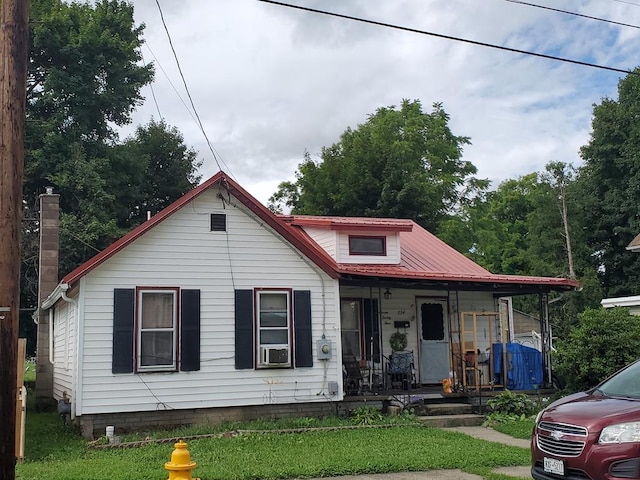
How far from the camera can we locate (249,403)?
1334cm

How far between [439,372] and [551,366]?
280 cm

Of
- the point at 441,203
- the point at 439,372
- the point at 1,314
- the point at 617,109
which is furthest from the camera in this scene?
the point at 617,109

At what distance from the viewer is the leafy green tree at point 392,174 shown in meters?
32.4

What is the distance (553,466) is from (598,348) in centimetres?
923

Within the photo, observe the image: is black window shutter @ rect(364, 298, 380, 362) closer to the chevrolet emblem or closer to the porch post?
the porch post

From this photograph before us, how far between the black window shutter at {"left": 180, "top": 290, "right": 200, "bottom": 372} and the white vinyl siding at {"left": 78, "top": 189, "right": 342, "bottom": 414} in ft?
0.37

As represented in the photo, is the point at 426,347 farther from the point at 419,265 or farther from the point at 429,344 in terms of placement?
the point at 419,265

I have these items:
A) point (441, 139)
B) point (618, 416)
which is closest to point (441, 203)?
point (441, 139)

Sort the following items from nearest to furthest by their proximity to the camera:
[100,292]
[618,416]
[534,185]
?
[618,416] < [100,292] < [534,185]

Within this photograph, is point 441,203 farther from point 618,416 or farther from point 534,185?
point 618,416

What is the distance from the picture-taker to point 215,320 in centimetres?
1341

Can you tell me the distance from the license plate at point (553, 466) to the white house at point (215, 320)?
7.01 metres

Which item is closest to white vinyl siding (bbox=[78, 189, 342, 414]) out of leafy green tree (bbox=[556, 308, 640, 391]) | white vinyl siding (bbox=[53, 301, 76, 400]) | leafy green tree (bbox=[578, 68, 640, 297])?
white vinyl siding (bbox=[53, 301, 76, 400])

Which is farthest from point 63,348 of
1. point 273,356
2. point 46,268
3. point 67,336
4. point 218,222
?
point 273,356
